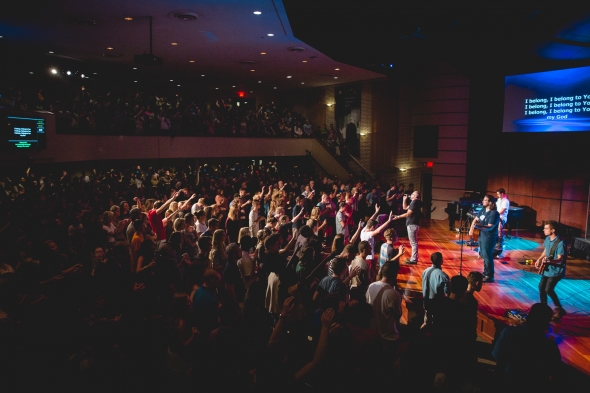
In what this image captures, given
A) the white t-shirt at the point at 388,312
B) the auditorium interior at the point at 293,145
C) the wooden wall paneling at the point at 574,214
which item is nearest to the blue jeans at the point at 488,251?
the auditorium interior at the point at 293,145

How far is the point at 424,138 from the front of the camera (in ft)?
45.8

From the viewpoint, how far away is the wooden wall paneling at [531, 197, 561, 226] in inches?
423

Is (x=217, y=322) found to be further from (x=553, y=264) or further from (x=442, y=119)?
(x=442, y=119)

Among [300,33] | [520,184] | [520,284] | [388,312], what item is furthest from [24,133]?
[520,184]

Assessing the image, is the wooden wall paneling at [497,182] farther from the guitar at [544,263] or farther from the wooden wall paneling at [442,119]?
the guitar at [544,263]

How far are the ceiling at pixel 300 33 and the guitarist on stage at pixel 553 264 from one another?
3419 millimetres

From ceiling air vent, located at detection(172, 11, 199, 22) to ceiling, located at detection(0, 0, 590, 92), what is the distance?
39 mm

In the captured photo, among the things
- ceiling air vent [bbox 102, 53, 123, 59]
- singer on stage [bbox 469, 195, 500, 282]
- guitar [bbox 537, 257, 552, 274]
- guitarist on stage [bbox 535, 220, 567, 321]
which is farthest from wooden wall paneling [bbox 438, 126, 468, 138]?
ceiling air vent [bbox 102, 53, 123, 59]

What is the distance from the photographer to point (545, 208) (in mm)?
Answer: 11016

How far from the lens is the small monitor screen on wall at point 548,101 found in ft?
31.3

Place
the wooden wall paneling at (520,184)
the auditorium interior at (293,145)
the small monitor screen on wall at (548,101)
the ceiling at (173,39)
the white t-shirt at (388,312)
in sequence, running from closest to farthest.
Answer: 1. the auditorium interior at (293,145)
2. the white t-shirt at (388,312)
3. the ceiling at (173,39)
4. the small monitor screen on wall at (548,101)
5. the wooden wall paneling at (520,184)

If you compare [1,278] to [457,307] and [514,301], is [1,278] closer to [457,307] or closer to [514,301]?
[457,307]

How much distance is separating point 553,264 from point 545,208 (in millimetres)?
6729

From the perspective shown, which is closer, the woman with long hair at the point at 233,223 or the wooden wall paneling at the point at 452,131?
the woman with long hair at the point at 233,223
